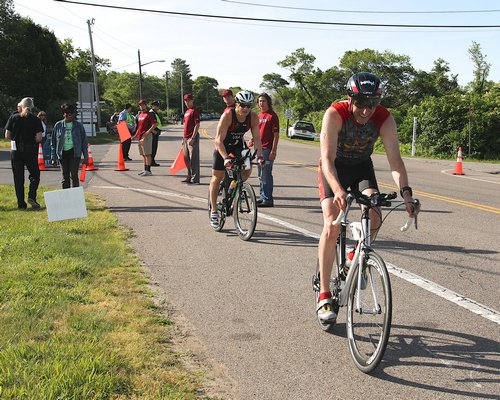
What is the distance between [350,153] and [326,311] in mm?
1233

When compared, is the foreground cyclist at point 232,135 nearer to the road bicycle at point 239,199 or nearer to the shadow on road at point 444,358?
the road bicycle at point 239,199

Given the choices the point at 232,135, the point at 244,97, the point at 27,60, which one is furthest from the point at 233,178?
the point at 27,60

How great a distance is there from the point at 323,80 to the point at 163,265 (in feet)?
210

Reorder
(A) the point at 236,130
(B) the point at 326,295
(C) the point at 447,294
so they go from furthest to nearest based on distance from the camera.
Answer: (A) the point at 236,130 < (C) the point at 447,294 < (B) the point at 326,295

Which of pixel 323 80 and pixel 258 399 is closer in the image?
pixel 258 399

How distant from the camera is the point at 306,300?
17.5ft

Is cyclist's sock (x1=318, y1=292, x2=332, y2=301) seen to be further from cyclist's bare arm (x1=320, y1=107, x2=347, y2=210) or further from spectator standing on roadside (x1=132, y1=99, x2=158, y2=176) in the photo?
spectator standing on roadside (x1=132, y1=99, x2=158, y2=176)

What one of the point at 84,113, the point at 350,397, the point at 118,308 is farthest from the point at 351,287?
the point at 84,113

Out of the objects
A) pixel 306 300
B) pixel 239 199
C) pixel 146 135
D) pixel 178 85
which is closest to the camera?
pixel 306 300

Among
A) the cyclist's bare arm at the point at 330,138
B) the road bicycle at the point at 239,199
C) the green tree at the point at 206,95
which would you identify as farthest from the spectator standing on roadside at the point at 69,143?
the green tree at the point at 206,95

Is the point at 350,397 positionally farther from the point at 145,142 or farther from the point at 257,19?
the point at 257,19

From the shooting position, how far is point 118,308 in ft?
15.9

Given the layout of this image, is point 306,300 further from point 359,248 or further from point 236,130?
point 236,130

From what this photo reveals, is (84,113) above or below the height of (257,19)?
below
